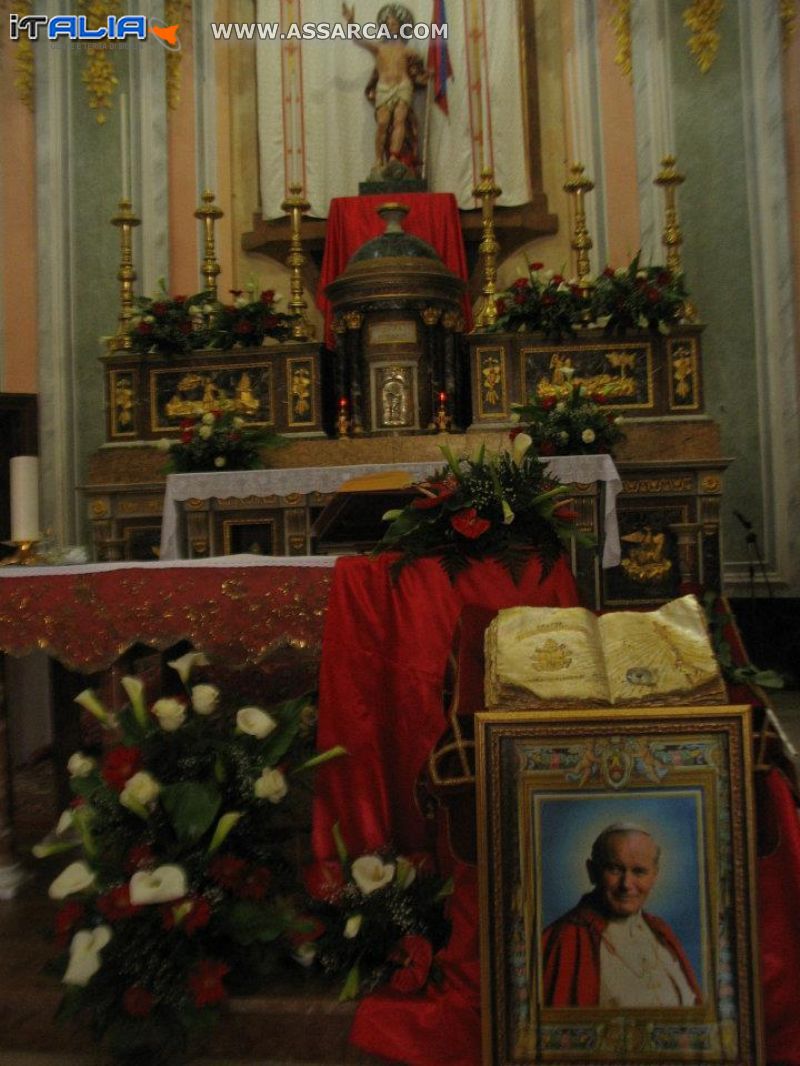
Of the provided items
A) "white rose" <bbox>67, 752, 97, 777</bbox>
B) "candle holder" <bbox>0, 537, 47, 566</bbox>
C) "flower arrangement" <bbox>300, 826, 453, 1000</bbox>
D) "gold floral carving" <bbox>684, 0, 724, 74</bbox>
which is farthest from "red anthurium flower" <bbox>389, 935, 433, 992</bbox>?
"gold floral carving" <bbox>684, 0, 724, 74</bbox>

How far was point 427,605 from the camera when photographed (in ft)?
9.74

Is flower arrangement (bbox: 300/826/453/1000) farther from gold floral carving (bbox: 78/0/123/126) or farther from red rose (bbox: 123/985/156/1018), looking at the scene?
gold floral carving (bbox: 78/0/123/126)

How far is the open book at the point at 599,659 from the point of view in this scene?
2.25 m

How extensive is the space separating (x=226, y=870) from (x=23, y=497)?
177 cm

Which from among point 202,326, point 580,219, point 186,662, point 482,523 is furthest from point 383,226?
point 186,662

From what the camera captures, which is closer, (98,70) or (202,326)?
(202,326)

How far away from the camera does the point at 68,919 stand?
2.48 meters

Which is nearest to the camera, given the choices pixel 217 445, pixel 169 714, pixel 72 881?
pixel 72 881

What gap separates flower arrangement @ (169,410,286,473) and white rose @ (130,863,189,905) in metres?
4.24

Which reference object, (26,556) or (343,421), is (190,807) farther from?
(343,421)

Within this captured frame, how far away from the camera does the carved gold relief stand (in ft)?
21.3

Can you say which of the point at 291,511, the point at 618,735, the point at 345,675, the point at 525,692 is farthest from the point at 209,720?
the point at 291,511

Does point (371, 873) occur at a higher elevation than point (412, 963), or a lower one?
higher

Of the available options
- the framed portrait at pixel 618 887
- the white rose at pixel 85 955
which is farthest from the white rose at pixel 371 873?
the white rose at pixel 85 955
